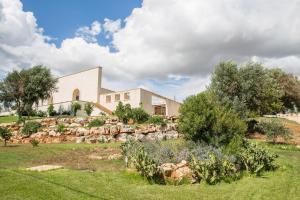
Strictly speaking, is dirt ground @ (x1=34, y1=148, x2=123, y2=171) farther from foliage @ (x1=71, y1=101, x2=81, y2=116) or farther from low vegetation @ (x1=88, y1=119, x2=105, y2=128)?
foliage @ (x1=71, y1=101, x2=81, y2=116)

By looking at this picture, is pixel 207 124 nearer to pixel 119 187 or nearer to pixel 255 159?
pixel 255 159

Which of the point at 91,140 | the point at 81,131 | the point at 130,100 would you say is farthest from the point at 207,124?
the point at 130,100

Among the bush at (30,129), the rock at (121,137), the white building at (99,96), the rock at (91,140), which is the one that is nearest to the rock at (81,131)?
the rock at (91,140)

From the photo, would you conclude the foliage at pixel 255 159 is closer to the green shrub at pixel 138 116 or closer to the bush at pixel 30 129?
the bush at pixel 30 129

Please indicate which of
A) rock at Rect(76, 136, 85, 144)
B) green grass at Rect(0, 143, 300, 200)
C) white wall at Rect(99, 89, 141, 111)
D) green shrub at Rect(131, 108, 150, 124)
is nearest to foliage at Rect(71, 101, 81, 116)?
white wall at Rect(99, 89, 141, 111)

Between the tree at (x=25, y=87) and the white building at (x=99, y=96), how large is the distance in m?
5.41

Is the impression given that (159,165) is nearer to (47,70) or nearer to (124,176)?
(124,176)

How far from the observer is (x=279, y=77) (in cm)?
5216

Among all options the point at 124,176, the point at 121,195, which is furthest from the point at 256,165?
the point at 121,195

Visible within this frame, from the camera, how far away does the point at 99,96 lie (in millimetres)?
48156

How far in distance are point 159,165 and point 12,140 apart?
16738mm

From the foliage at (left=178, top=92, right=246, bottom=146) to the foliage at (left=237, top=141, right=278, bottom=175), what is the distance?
1.52 m

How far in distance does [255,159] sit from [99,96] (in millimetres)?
37325

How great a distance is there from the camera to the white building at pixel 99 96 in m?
42.8
